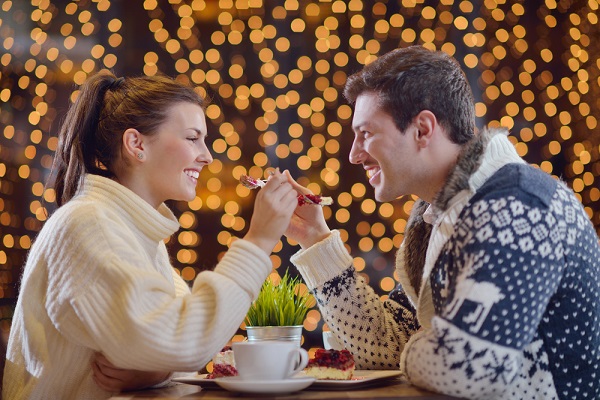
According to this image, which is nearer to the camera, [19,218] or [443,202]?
[443,202]

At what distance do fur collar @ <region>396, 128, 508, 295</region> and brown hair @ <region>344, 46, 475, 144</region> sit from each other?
12 cm

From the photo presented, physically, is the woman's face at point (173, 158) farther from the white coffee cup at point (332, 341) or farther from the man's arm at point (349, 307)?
the white coffee cup at point (332, 341)

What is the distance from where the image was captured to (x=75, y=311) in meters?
1.17

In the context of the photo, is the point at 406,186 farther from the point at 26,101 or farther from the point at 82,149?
the point at 26,101

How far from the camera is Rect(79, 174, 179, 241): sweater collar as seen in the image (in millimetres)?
1346

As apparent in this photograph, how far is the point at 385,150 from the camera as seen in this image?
4.96ft

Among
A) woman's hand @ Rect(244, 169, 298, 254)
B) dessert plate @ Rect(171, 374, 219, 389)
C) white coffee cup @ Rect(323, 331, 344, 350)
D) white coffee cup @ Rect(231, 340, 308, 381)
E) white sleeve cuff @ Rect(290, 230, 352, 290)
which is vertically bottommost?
white coffee cup @ Rect(323, 331, 344, 350)

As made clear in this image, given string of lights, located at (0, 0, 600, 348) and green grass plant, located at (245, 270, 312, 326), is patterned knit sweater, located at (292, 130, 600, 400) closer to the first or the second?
green grass plant, located at (245, 270, 312, 326)

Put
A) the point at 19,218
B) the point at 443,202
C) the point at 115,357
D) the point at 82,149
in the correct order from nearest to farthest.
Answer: the point at 115,357
the point at 443,202
the point at 82,149
the point at 19,218

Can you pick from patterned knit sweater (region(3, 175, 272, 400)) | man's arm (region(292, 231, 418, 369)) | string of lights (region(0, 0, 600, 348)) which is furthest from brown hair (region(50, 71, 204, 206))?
string of lights (region(0, 0, 600, 348))

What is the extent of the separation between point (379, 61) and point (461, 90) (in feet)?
0.59

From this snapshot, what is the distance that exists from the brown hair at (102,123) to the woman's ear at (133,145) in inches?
0.6

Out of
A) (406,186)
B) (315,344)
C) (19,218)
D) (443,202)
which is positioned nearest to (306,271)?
(406,186)

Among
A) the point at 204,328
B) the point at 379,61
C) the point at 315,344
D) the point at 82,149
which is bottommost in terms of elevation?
the point at 315,344
